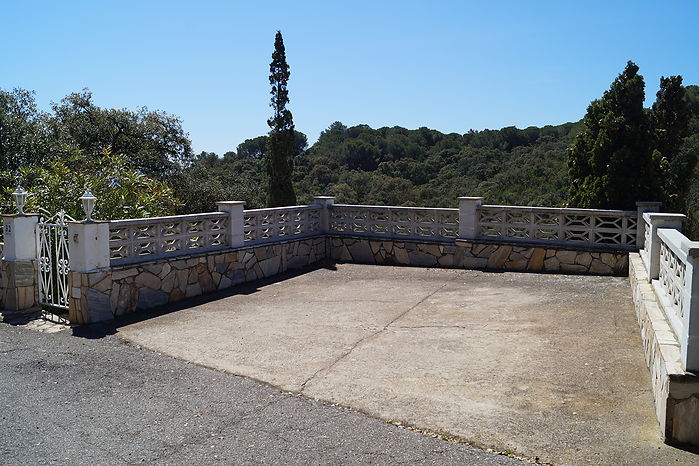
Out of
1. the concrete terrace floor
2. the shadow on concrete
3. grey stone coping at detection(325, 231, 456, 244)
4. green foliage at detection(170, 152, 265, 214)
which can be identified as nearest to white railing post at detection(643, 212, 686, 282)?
the concrete terrace floor

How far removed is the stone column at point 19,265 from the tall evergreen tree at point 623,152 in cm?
1145

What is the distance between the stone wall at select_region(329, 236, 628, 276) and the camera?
12.6m

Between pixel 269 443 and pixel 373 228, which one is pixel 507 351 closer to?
pixel 269 443

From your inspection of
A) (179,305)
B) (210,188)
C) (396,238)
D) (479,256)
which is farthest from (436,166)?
(179,305)

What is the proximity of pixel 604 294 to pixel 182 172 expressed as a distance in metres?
21.0

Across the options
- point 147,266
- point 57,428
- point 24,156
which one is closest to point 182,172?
point 24,156

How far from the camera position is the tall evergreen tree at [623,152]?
13.8 meters

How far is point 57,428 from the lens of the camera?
17.6ft

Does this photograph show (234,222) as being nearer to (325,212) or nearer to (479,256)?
(325,212)

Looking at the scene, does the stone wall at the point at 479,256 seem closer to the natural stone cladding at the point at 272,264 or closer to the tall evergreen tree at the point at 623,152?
the natural stone cladding at the point at 272,264

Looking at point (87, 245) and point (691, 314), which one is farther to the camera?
point (87, 245)

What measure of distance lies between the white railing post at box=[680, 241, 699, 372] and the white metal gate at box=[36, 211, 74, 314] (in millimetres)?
8174

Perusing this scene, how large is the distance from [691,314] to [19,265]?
9.21m

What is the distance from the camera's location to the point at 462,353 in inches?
292
